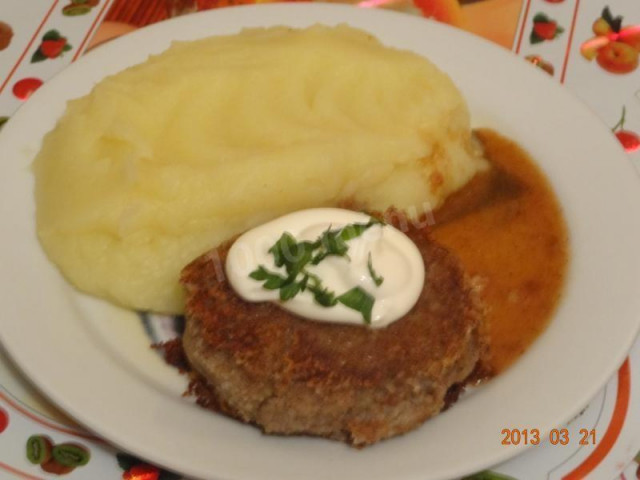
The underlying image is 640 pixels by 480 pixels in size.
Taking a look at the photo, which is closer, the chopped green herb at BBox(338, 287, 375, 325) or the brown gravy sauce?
the chopped green herb at BBox(338, 287, 375, 325)

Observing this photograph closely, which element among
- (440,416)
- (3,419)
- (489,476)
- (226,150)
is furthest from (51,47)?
(489,476)

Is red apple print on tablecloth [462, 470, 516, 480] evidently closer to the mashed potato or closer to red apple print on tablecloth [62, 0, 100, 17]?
the mashed potato

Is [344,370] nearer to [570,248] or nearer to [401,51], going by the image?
[570,248]

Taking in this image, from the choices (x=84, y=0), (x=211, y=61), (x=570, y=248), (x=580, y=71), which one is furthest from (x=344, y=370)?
(x=84, y=0)

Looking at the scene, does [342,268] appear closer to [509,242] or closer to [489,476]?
[489,476]

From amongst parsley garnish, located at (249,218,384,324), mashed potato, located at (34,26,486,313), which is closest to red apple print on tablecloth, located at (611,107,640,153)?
mashed potato, located at (34,26,486,313)
